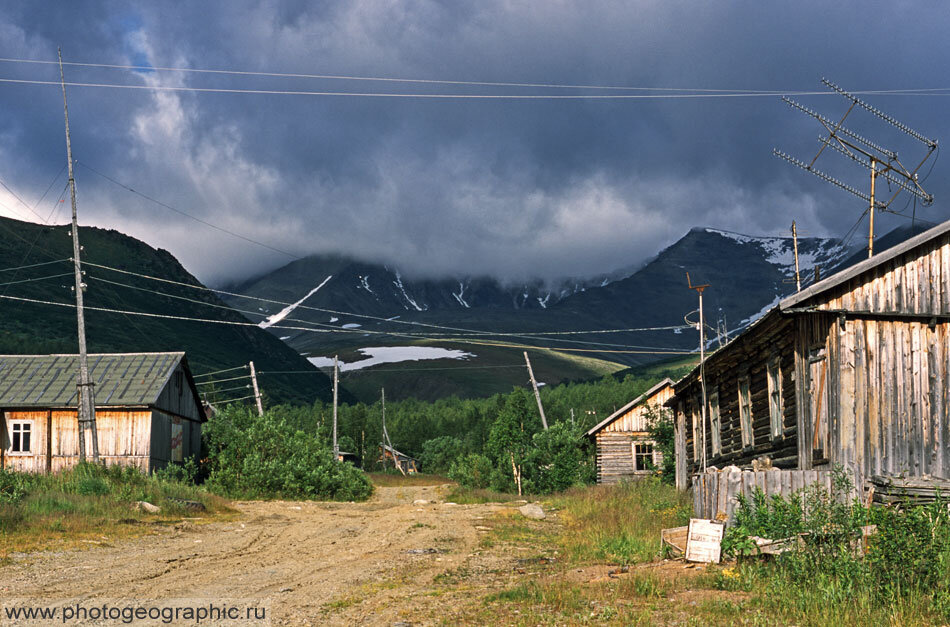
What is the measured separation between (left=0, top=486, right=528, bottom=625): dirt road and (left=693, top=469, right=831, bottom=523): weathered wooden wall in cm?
462

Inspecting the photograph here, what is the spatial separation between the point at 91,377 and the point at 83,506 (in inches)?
642

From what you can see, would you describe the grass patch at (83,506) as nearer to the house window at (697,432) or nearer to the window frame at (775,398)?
the window frame at (775,398)

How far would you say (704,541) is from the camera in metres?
13.4

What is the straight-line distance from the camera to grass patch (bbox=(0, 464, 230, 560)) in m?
17.9

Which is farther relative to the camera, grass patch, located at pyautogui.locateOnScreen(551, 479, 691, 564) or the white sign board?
grass patch, located at pyautogui.locateOnScreen(551, 479, 691, 564)

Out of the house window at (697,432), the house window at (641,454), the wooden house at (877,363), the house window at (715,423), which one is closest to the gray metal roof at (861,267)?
the wooden house at (877,363)

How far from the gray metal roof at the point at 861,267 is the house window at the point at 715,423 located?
31.8 ft

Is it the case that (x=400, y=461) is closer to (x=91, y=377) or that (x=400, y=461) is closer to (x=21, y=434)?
(x=91, y=377)

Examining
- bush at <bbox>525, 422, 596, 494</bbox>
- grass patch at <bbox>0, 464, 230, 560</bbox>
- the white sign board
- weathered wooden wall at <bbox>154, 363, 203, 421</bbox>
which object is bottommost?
bush at <bbox>525, 422, 596, 494</bbox>

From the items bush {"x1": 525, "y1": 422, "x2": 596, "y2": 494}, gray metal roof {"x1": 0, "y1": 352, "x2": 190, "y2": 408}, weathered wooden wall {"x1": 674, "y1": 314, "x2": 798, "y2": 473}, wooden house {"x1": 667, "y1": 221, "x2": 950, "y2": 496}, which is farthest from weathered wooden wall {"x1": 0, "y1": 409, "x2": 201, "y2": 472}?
wooden house {"x1": 667, "y1": 221, "x2": 950, "y2": 496}

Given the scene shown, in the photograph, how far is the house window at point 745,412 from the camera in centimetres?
2322

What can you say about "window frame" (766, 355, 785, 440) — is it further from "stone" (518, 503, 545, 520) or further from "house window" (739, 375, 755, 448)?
"stone" (518, 503, 545, 520)

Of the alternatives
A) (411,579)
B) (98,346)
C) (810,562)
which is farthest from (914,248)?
(98,346)

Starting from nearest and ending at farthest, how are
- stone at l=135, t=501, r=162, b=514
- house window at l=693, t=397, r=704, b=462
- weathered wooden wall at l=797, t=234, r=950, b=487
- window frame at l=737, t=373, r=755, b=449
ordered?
1. weathered wooden wall at l=797, t=234, r=950, b=487
2. window frame at l=737, t=373, r=755, b=449
3. stone at l=135, t=501, r=162, b=514
4. house window at l=693, t=397, r=704, b=462
